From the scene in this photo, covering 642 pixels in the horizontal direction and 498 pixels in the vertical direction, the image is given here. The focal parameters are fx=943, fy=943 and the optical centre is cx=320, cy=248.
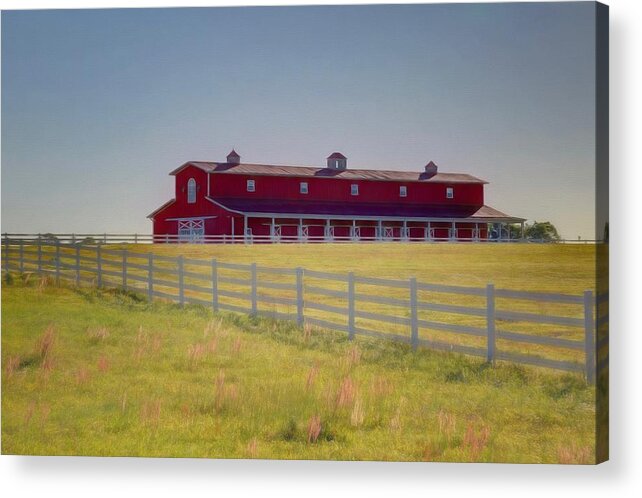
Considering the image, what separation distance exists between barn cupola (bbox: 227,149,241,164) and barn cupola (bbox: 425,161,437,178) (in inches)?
61.0

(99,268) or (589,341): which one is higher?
(99,268)

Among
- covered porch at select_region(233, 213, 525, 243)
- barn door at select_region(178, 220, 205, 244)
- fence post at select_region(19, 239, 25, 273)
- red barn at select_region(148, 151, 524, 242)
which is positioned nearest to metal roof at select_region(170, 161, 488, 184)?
red barn at select_region(148, 151, 524, 242)

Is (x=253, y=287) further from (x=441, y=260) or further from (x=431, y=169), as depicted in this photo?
(x=431, y=169)

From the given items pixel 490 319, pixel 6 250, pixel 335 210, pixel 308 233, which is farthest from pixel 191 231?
pixel 490 319

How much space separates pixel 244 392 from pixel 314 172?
1892 millimetres

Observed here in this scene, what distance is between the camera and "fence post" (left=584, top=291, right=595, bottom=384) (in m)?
7.12

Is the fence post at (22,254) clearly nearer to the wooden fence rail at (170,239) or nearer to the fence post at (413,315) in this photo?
the wooden fence rail at (170,239)

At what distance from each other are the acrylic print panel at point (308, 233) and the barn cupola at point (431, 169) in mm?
11

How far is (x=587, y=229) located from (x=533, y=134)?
2.78 feet

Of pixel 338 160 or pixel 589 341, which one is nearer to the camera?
pixel 589 341

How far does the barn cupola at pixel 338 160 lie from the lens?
7.68 meters

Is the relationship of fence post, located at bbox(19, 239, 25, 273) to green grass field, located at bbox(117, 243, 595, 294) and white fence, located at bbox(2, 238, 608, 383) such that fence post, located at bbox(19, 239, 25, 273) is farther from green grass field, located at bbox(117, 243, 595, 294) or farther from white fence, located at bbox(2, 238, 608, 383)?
green grass field, located at bbox(117, 243, 595, 294)

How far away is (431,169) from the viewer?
7531mm

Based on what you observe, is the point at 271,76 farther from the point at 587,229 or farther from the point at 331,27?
the point at 587,229
